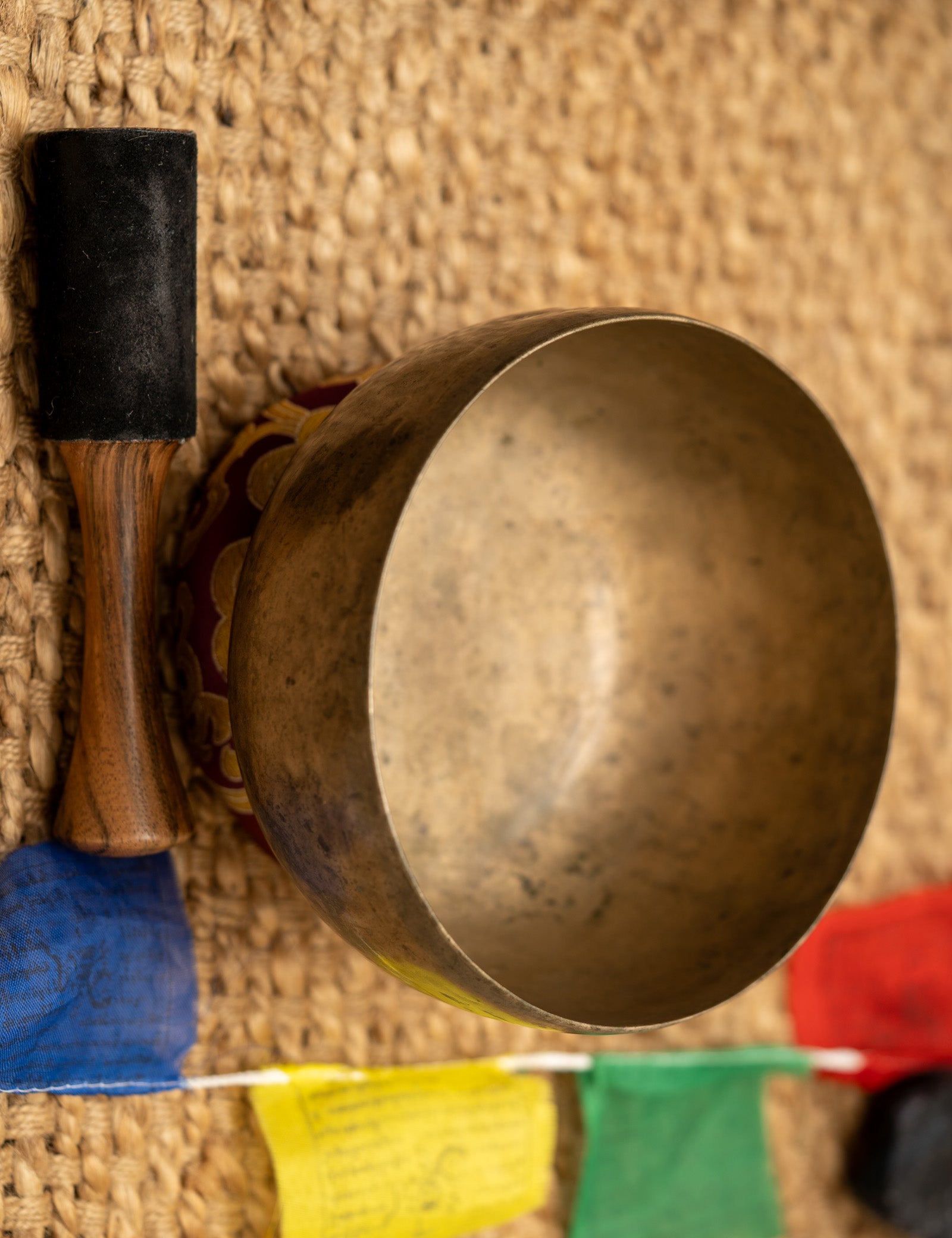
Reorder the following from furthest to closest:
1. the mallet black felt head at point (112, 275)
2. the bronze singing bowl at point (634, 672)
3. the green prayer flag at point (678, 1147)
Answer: the green prayer flag at point (678, 1147), the bronze singing bowl at point (634, 672), the mallet black felt head at point (112, 275)

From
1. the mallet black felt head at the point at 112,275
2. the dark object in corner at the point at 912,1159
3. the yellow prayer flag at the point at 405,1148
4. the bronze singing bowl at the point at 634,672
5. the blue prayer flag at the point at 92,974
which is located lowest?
the dark object in corner at the point at 912,1159

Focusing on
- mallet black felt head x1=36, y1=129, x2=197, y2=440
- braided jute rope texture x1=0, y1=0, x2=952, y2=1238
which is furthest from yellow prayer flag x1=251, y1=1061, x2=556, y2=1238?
mallet black felt head x1=36, y1=129, x2=197, y2=440

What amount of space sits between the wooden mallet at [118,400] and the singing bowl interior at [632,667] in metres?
0.12

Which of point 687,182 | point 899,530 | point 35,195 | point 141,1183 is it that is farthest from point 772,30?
point 141,1183

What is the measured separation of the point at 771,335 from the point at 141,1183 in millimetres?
613

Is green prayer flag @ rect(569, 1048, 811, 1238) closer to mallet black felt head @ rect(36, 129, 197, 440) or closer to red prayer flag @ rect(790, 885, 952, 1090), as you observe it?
red prayer flag @ rect(790, 885, 952, 1090)

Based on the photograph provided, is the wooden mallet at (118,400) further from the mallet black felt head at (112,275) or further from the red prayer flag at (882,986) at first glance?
the red prayer flag at (882,986)

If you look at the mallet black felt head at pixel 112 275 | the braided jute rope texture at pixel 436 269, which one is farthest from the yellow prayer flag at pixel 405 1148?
the mallet black felt head at pixel 112 275

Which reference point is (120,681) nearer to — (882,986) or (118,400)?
(118,400)

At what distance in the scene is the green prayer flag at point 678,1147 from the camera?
75cm

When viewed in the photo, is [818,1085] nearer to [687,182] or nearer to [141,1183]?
[141,1183]

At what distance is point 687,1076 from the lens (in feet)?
2.58

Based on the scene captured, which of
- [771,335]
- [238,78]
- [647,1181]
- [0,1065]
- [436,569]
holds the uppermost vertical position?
[238,78]

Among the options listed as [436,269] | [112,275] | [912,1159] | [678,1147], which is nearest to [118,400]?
[112,275]
